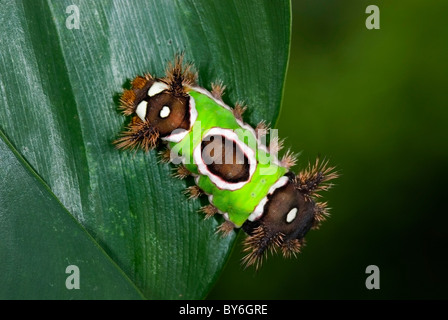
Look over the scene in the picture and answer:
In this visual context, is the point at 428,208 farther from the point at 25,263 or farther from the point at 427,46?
the point at 25,263

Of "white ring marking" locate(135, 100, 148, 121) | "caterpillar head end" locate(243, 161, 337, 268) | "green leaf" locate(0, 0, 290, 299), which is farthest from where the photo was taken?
"caterpillar head end" locate(243, 161, 337, 268)

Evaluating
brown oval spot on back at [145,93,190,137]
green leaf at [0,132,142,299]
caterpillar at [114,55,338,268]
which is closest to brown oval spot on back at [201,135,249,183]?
caterpillar at [114,55,338,268]

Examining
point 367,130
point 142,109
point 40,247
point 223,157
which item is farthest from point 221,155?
point 367,130

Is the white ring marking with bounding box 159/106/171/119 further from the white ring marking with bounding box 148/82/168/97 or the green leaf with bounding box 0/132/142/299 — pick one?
the green leaf with bounding box 0/132/142/299

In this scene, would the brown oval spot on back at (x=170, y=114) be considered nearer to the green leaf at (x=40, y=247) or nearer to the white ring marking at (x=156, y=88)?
the white ring marking at (x=156, y=88)

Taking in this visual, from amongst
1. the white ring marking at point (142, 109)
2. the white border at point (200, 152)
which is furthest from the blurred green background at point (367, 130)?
the white ring marking at point (142, 109)

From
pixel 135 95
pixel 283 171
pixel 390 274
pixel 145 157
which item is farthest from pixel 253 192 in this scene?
pixel 390 274

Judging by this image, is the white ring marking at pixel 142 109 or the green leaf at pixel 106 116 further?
the white ring marking at pixel 142 109
